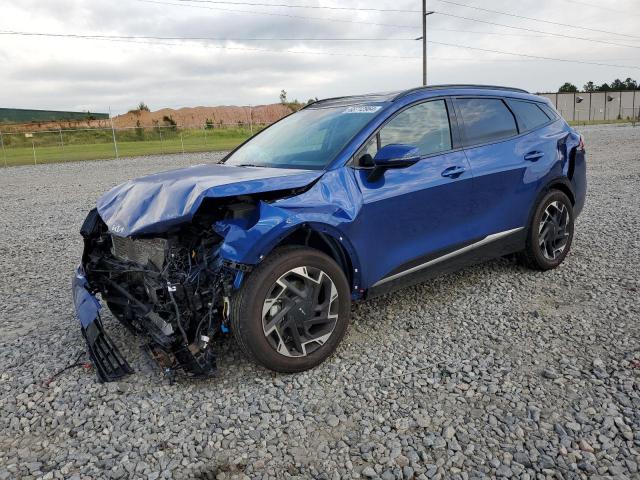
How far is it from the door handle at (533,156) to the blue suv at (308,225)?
14 mm

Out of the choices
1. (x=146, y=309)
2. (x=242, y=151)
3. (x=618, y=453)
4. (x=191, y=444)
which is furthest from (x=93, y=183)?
(x=618, y=453)

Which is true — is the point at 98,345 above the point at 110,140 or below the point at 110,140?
below

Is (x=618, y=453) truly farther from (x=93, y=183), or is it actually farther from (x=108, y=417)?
(x=93, y=183)

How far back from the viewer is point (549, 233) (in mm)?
4867

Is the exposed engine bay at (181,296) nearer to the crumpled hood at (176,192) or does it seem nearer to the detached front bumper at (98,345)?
the detached front bumper at (98,345)

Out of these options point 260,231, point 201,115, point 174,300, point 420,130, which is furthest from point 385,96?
point 201,115

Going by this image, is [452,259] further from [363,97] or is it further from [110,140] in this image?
[110,140]

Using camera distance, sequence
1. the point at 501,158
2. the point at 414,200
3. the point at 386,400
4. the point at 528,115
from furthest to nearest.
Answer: the point at 528,115, the point at 501,158, the point at 414,200, the point at 386,400

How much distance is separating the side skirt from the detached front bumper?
1.73 m

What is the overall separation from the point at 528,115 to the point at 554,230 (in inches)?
44.5

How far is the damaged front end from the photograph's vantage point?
299cm

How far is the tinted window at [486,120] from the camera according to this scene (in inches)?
168

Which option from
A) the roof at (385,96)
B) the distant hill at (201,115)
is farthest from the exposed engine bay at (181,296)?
the distant hill at (201,115)

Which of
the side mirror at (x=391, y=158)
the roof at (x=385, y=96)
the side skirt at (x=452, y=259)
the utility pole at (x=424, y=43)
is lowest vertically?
the side skirt at (x=452, y=259)
